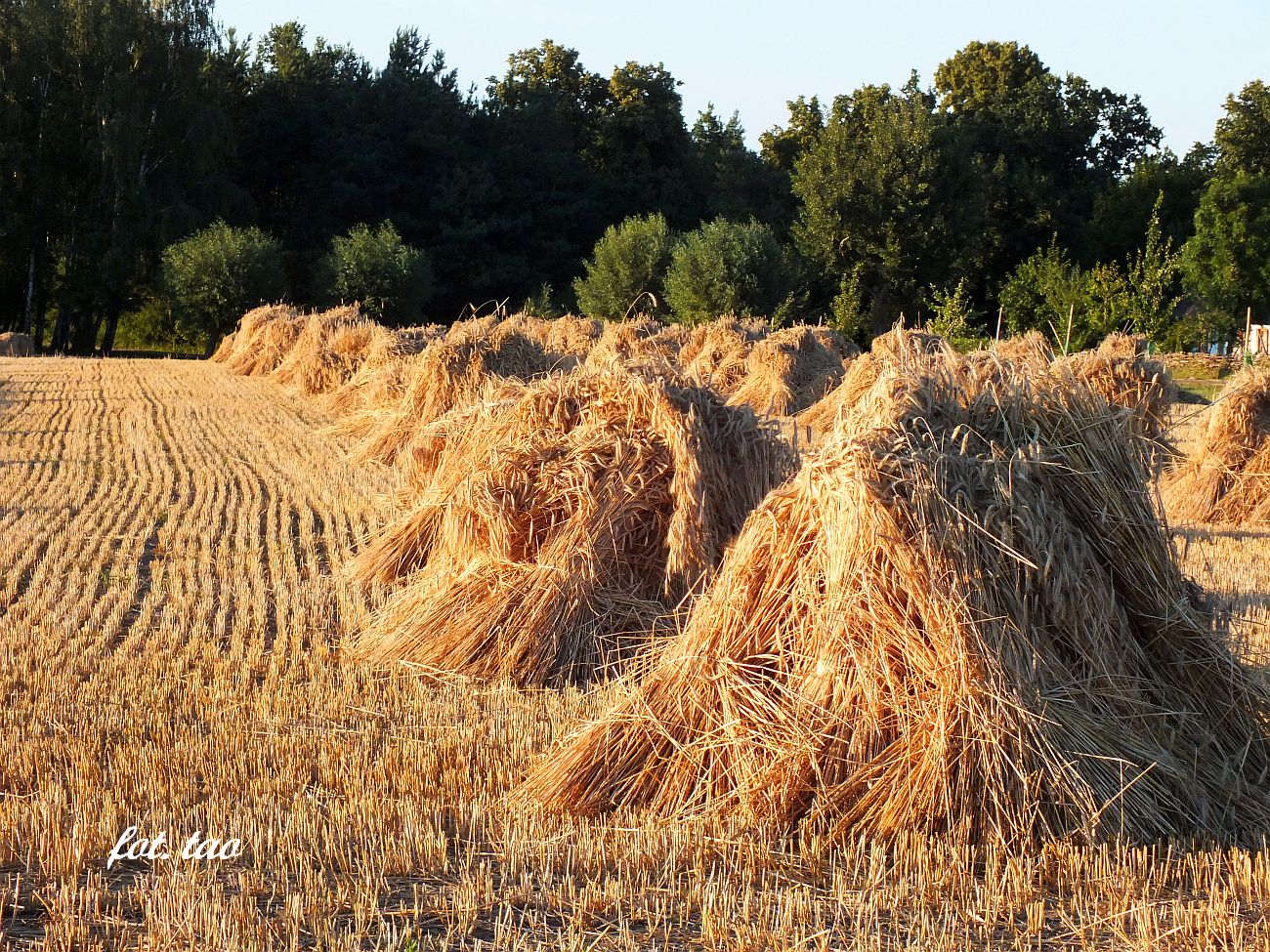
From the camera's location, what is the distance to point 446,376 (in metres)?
14.8

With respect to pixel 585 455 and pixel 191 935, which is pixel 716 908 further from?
pixel 585 455

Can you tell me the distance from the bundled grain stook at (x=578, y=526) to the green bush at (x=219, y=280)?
31.1m

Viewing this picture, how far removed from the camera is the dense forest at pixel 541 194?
39594mm

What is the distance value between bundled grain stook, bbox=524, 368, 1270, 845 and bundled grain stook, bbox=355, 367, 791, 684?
1705 mm

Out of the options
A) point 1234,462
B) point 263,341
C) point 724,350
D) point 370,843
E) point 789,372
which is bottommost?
point 370,843

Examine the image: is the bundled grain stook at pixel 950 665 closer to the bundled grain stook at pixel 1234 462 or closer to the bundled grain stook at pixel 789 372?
the bundled grain stook at pixel 1234 462

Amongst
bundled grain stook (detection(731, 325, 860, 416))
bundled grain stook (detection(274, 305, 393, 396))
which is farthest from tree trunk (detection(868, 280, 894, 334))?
bundled grain stook (detection(274, 305, 393, 396))

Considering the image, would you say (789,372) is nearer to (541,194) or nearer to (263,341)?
(263,341)

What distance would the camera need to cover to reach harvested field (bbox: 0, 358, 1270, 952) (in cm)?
381

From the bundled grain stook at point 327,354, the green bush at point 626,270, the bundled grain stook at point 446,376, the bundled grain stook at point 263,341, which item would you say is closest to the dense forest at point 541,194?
the green bush at point 626,270

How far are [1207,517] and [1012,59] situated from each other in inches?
1938

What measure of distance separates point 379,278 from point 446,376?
1004 inches

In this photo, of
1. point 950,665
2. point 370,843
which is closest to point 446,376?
point 370,843

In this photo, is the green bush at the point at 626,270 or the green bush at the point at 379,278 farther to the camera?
the green bush at the point at 626,270
